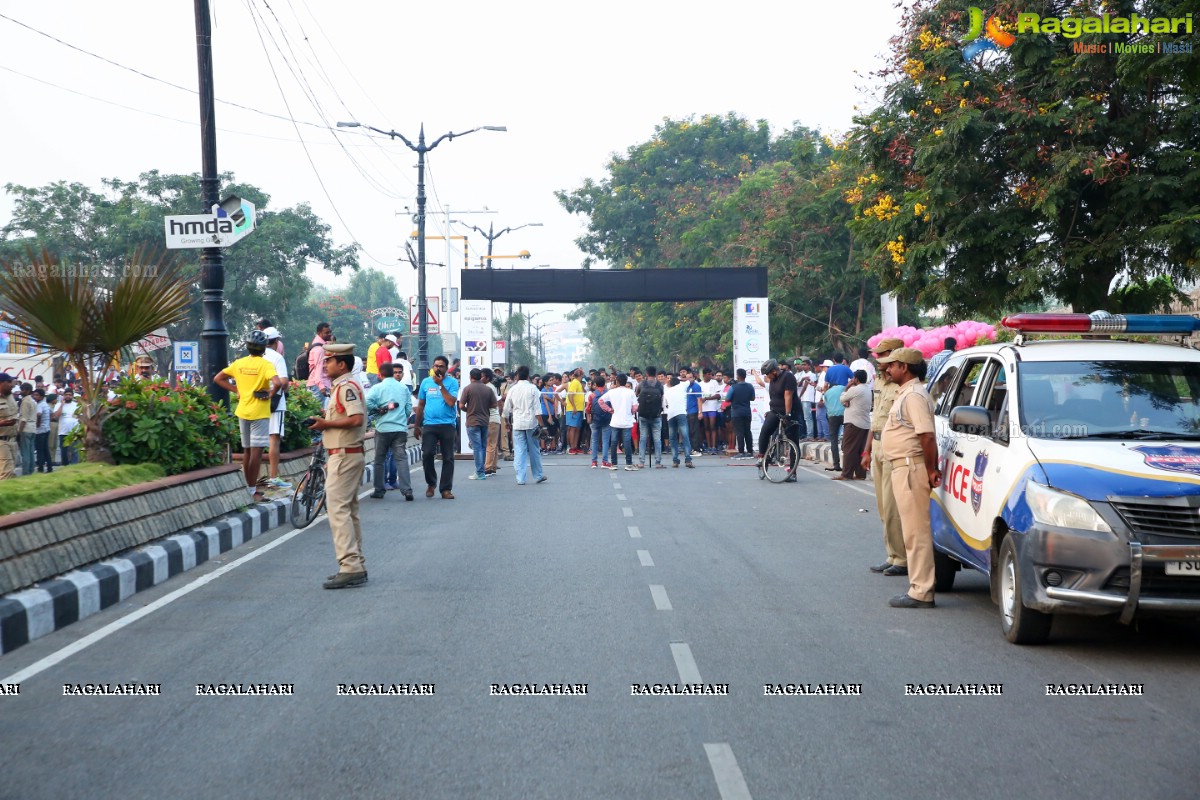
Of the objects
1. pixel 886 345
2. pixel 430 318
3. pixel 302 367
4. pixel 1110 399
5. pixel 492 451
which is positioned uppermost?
pixel 430 318

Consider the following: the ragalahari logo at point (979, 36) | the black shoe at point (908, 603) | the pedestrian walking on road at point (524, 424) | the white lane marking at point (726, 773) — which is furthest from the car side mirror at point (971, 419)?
the pedestrian walking on road at point (524, 424)

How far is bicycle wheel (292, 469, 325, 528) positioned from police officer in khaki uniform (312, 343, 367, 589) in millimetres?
4133

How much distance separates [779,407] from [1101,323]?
43.8 feet

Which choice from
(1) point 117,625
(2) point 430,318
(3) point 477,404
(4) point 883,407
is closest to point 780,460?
(3) point 477,404

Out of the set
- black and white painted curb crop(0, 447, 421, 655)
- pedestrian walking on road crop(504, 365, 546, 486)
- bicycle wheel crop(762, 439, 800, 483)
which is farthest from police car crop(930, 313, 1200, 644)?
pedestrian walking on road crop(504, 365, 546, 486)

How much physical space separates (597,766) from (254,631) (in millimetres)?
3825

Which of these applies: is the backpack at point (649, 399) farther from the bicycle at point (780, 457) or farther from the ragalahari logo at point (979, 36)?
the ragalahari logo at point (979, 36)

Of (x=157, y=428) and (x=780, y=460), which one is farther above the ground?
(x=157, y=428)

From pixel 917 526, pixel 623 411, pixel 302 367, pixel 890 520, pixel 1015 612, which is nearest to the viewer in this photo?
pixel 1015 612

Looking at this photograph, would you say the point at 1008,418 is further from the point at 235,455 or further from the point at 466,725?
the point at 235,455

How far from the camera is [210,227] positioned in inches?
587

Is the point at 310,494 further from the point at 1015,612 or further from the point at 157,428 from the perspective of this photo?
the point at 1015,612

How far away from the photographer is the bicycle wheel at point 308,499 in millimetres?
14625

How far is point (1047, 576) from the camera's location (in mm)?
7469
